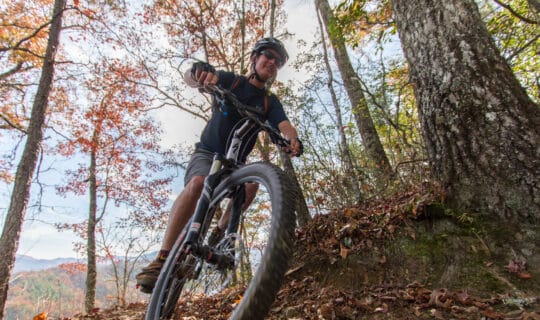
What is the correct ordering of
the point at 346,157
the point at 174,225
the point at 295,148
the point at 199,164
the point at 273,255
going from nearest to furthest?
the point at 273,255 < the point at 295,148 < the point at 174,225 < the point at 199,164 < the point at 346,157

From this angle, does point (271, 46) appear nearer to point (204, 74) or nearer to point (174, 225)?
point (204, 74)

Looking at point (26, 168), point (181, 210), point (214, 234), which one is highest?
point (26, 168)

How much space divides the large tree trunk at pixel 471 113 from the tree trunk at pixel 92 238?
43.2ft

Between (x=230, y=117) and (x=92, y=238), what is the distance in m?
13.3

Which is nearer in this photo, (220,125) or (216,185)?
(216,185)

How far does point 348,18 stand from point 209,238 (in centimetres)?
441

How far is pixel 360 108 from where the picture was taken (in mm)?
5977

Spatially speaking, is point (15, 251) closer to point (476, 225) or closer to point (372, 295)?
point (372, 295)

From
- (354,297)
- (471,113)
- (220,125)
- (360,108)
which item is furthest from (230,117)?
(360,108)

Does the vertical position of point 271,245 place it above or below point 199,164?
below

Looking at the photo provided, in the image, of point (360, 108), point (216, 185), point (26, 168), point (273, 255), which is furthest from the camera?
point (26, 168)

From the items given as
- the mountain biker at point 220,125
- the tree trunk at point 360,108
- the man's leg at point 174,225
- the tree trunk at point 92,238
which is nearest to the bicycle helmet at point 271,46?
the mountain biker at point 220,125

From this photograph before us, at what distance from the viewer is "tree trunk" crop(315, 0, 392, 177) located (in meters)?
6.13

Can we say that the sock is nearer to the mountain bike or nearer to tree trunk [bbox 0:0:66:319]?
the mountain bike
